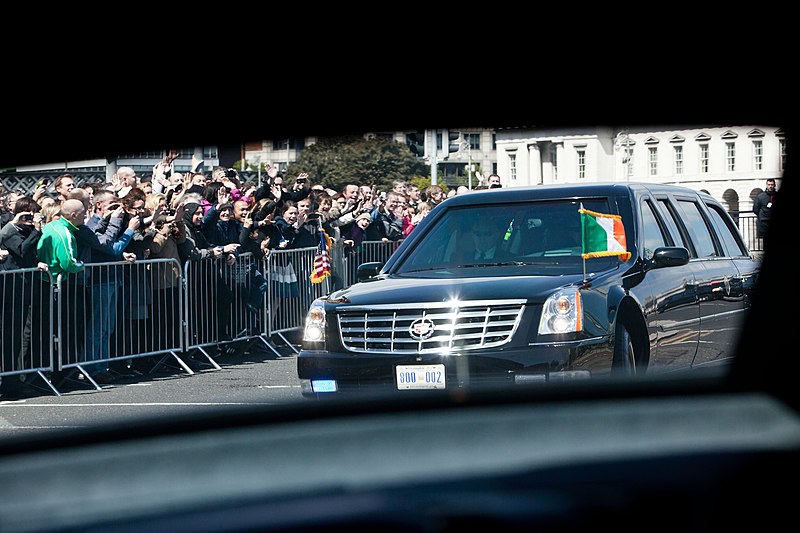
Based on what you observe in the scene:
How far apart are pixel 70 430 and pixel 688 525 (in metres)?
0.69

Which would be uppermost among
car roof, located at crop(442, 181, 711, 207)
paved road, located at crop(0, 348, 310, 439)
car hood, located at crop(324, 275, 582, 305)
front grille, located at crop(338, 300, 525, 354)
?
car roof, located at crop(442, 181, 711, 207)

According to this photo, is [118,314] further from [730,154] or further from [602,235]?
[730,154]

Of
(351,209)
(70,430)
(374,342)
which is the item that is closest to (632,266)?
(374,342)

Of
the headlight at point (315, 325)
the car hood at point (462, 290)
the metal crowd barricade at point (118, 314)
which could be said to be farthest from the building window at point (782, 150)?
the metal crowd barricade at point (118, 314)

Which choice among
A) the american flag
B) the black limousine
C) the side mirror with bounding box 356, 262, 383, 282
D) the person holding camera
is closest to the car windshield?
the black limousine

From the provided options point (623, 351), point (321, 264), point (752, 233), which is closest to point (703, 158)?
point (752, 233)

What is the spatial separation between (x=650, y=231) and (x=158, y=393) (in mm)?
4836

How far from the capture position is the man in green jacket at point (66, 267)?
1088 centimetres

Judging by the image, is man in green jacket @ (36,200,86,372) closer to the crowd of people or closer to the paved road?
the crowd of people

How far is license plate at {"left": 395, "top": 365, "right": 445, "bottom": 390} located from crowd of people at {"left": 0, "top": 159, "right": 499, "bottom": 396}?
8.84ft

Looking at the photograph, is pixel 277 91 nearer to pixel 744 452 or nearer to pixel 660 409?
pixel 660 409

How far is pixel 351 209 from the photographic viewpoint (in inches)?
588

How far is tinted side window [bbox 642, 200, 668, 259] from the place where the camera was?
795cm

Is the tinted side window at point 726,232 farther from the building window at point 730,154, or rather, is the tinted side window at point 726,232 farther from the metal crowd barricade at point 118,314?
the building window at point 730,154
